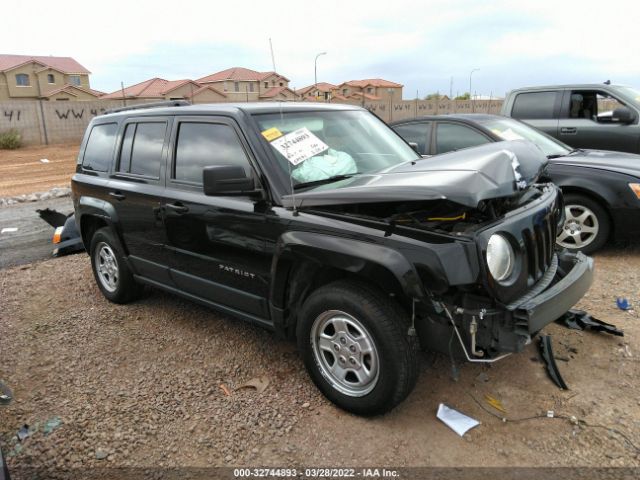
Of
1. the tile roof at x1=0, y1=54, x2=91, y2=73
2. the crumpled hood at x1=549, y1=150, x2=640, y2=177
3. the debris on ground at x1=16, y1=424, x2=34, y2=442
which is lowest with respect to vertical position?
the debris on ground at x1=16, y1=424, x2=34, y2=442

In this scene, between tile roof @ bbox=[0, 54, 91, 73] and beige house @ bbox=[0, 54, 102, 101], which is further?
tile roof @ bbox=[0, 54, 91, 73]

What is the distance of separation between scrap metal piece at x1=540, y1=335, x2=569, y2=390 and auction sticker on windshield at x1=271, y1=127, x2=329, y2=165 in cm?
→ 206

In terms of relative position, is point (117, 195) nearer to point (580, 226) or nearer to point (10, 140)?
point (580, 226)

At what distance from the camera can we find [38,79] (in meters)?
55.6

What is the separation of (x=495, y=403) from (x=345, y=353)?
1.00 m

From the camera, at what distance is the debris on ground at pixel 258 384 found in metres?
3.42

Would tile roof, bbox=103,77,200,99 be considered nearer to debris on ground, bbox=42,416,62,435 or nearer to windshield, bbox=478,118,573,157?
windshield, bbox=478,118,573,157

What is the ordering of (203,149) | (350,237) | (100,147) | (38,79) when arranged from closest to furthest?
(350,237) < (203,149) < (100,147) < (38,79)

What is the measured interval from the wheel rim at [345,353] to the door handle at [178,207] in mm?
1448

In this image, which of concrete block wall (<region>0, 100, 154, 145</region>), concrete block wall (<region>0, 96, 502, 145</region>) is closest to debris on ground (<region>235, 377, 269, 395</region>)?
concrete block wall (<region>0, 96, 502, 145</region>)

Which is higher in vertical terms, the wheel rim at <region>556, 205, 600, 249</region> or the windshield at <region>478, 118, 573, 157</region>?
the windshield at <region>478, 118, 573, 157</region>

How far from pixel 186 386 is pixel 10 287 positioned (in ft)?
11.0

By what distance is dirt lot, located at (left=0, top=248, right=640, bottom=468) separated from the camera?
2.76 meters

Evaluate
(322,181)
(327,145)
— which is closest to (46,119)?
(327,145)
